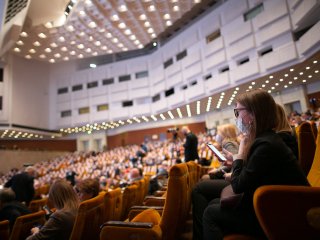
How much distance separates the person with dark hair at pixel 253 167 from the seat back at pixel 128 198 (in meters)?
1.25

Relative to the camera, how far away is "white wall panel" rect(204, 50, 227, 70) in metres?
9.57

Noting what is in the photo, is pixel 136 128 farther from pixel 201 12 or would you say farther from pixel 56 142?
pixel 201 12

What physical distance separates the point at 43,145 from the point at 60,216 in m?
15.5

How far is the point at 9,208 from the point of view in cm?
218

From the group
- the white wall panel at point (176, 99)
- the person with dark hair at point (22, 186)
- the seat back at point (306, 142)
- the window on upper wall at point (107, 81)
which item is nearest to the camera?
the seat back at point (306, 142)

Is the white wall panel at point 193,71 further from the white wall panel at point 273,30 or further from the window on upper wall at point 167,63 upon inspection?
the white wall panel at point 273,30

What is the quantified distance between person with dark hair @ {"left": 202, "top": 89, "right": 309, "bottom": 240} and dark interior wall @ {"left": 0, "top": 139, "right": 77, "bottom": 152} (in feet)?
48.3

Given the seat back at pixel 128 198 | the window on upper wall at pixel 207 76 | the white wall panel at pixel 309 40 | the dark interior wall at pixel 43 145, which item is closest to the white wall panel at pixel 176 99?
the window on upper wall at pixel 207 76

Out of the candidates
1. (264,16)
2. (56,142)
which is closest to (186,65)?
(264,16)

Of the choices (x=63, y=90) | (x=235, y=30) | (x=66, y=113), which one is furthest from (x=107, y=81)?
(x=235, y=30)

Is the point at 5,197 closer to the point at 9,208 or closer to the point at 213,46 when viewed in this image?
the point at 9,208

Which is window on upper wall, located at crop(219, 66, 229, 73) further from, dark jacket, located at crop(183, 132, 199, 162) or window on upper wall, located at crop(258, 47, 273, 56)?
dark jacket, located at crop(183, 132, 199, 162)

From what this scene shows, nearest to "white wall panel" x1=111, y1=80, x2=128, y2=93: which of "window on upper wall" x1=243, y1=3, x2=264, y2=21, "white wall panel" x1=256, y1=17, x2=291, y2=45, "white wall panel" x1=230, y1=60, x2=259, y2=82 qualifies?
Result: "white wall panel" x1=230, y1=60, x2=259, y2=82

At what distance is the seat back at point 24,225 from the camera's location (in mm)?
1792
